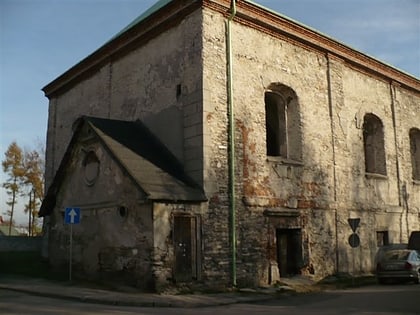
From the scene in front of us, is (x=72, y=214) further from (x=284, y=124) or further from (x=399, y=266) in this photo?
(x=399, y=266)

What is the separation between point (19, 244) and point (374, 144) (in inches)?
779

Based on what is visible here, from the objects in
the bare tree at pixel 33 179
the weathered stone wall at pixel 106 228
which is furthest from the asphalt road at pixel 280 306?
the bare tree at pixel 33 179

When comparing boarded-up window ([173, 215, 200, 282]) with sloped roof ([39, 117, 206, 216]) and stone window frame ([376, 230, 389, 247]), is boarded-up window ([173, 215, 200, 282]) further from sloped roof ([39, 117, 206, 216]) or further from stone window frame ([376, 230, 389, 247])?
stone window frame ([376, 230, 389, 247])

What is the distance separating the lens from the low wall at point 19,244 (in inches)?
1029

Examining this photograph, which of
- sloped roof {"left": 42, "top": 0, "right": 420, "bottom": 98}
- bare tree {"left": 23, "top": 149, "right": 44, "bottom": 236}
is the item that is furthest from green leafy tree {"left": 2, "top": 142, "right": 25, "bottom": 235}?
sloped roof {"left": 42, "top": 0, "right": 420, "bottom": 98}

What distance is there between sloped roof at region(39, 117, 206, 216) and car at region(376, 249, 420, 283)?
296 inches

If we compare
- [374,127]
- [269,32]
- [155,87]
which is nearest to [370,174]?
[374,127]

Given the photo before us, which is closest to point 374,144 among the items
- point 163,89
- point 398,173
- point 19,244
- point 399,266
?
point 398,173

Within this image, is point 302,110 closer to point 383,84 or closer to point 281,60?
point 281,60

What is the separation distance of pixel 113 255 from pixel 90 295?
2311 mm

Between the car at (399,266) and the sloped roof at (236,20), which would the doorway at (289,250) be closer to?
the car at (399,266)

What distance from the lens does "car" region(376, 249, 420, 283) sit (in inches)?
Result: 643

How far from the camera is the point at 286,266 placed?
16.8m

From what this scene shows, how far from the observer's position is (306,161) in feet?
57.8
